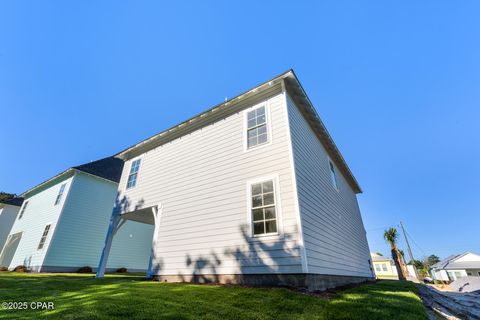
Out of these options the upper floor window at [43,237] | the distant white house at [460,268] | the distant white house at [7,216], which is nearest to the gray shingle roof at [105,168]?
the upper floor window at [43,237]

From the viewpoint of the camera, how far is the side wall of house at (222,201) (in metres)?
5.42

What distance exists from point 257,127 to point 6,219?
2922 centimetres

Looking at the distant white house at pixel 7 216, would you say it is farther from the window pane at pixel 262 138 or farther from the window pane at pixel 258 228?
the window pane at pixel 262 138

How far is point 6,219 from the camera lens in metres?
21.3

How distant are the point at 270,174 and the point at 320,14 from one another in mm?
11683

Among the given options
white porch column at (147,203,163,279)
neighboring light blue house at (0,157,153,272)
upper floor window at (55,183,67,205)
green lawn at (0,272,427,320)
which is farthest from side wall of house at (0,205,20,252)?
green lawn at (0,272,427,320)

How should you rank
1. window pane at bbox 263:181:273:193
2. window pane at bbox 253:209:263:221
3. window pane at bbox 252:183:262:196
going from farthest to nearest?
1. window pane at bbox 252:183:262:196
2. window pane at bbox 263:181:273:193
3. window pane at bbox 253:209:263:221

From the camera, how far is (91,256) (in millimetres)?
14406

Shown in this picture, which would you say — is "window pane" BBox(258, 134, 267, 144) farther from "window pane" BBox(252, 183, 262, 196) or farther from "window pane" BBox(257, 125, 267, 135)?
"window pane" BBox(252, 183, 262, 196)

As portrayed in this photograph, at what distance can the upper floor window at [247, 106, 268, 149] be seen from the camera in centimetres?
698

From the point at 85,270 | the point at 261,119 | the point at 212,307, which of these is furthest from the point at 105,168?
the point at 212,307

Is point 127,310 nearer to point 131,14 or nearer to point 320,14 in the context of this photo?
point 131,14

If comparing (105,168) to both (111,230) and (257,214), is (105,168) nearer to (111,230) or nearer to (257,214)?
(111,230)

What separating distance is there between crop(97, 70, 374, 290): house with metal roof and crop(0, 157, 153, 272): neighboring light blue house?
6.71m
